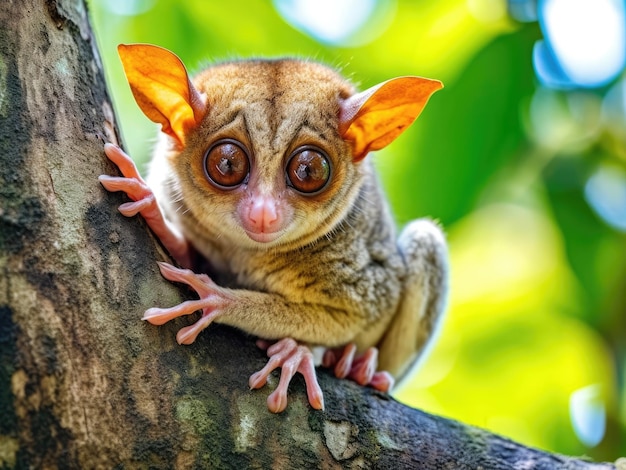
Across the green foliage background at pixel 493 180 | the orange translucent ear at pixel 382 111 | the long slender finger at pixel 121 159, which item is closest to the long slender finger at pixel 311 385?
the long slender finger at pixel 121 159

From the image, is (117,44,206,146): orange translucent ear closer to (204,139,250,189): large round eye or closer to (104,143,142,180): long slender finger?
(204,139,250,189): large round eye

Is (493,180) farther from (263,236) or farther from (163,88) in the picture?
(163,88)

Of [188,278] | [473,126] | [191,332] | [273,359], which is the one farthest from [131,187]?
[473,126]

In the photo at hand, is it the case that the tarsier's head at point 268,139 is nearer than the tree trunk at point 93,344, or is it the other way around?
the tree trunk at point 93,344

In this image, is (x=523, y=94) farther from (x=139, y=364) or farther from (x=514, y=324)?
(x=139, y=364)

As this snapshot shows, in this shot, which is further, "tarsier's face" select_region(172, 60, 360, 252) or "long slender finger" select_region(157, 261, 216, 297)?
"tarsier's face" select_region(172, 60, 360, 252)

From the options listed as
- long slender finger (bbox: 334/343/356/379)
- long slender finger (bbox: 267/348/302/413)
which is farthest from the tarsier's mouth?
long slender finger (bbox: 334/343/356/379)

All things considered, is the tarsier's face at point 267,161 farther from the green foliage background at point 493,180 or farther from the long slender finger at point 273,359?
the green foliage background at point 493,180
